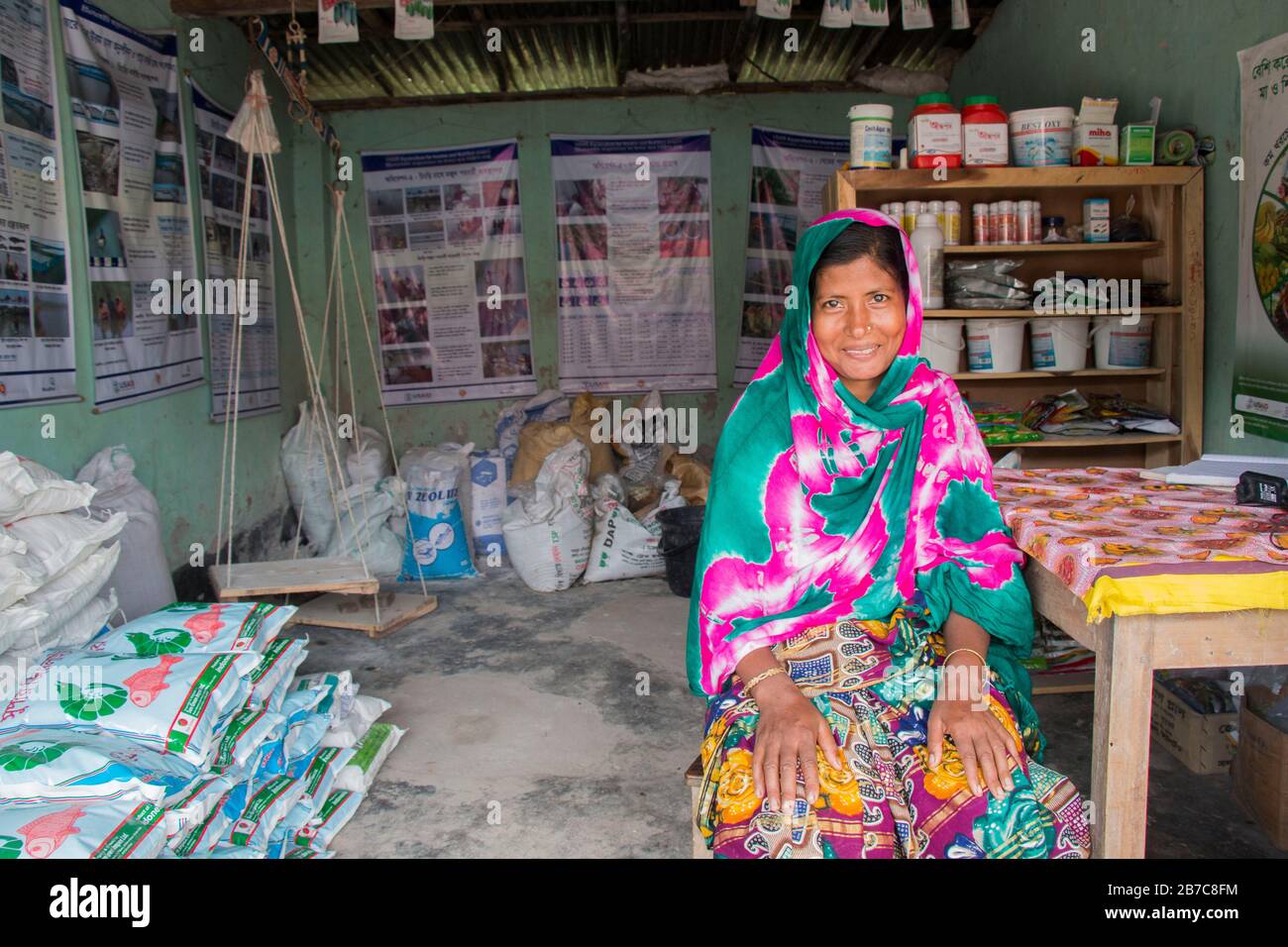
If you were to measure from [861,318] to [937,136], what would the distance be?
1992 millimetres

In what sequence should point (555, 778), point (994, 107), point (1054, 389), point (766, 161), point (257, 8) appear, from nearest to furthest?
1. point (555, 778)
2. point (994, 107)
3. point (1054, 389)
4. point (257, 8)
5. point (766, 161)

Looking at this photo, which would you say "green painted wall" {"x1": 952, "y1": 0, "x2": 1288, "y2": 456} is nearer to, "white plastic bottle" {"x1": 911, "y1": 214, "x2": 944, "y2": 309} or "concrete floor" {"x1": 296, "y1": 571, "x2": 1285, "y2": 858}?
"white plastic bottle" {"x1": 911, "y1": 214, "x2": 944, "y2": 309}

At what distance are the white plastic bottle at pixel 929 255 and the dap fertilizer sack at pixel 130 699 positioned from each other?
99.3 inches

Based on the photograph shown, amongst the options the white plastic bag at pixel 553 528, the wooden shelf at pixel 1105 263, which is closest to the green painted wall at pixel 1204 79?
the wooden shelf at pixel 1105 263

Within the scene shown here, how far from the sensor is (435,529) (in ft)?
16.0

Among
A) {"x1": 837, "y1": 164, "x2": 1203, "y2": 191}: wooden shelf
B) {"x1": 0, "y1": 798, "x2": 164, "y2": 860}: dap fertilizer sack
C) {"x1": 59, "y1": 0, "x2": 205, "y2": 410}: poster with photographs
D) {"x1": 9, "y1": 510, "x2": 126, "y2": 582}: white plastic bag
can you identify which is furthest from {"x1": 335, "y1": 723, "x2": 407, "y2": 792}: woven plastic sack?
{"x1": 837, "y1": 164, "x2": 1203, "y2": 191}: wooden shelf

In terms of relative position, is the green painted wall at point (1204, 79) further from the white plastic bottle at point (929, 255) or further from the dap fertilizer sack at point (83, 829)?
the dap fertilizer sack at point (83, 829)

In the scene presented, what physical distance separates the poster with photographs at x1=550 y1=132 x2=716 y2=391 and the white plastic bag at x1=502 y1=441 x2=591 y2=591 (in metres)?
1.26

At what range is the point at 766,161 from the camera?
577 centimetres

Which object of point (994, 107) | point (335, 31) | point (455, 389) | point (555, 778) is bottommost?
point (555, 778)

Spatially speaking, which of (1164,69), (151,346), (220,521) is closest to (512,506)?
(220,521)

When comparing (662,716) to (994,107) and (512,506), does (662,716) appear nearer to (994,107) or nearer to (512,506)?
(512,506)

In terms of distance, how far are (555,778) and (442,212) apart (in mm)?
4047

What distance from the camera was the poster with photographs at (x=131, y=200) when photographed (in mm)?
3316
